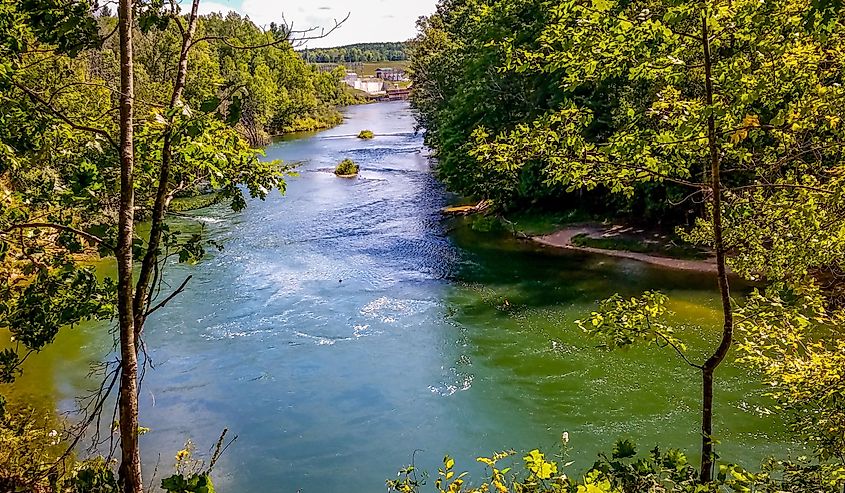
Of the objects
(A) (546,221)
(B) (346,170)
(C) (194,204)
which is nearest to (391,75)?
(B) (346,170)

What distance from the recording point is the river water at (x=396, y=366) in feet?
35.9

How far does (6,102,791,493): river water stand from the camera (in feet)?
35.9

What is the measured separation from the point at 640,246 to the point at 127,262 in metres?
19.9

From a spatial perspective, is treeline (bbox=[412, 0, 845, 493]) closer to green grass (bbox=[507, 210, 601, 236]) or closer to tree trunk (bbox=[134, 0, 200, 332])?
tree trunk (bbox=[134, 0, 200, 332])

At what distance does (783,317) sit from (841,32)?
78.4 inches

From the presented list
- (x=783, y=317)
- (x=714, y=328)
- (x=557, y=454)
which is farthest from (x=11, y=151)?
(x=714, y=328)

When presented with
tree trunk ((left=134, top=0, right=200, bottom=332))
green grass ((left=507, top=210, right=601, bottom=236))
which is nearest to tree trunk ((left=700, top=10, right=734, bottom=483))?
tree trunk ((left=134, top=0, right=200, bottom=332))

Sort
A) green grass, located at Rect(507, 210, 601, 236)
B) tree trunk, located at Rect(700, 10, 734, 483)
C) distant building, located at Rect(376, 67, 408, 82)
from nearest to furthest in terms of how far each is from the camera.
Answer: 1. tree trunk, located at Rect(700, 10, 734, 483)
2. green grass, located at Rect(507, 210, 601, 236)
3. distant building, located at Rect(376, 67, 408, 82)

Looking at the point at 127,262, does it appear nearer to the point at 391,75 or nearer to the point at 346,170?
the point at 346,170

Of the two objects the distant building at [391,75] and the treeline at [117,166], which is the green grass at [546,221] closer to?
the treeline at [117,166]

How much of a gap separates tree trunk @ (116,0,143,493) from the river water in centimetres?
548

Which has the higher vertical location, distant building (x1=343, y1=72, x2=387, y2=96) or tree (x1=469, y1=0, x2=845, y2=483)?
distant building (x1=343, y1=72, x2=387, y2=96)

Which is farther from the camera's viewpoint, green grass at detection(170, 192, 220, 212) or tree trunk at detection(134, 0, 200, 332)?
green grass at detection(170, 192, 220, 212)

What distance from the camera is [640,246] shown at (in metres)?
22.0
